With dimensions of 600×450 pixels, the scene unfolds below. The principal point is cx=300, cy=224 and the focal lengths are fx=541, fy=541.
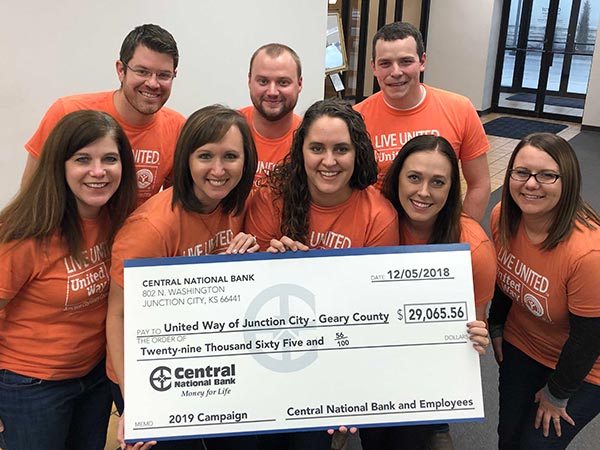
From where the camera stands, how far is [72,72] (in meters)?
3.32

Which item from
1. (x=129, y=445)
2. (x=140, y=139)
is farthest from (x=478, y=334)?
(x=140, y=139)

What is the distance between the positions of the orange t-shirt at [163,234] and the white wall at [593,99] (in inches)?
387

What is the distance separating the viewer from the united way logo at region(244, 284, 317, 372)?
1.68 metres

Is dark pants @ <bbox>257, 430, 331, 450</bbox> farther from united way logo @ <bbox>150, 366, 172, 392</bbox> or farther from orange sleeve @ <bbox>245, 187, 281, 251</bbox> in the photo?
orange sleeve @ <bbox>245, 187, 281, 251</bbox>

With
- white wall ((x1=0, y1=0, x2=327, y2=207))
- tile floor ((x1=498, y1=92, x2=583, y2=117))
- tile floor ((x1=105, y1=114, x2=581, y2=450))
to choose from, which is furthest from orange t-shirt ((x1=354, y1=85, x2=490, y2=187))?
tile floor ((x1=498, y1=92, x2=583, y2=117))

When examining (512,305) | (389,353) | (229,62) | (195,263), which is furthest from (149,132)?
(229,62)

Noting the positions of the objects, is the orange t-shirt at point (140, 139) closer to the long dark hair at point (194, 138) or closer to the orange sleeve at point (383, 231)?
the long dark hair at point (194, 138)

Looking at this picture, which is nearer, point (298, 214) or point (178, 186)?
point (178, 186)

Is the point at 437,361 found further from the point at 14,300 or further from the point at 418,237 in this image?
the point at 14,300

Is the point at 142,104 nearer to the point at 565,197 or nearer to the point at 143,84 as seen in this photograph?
the point at 143,84

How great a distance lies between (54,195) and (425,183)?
1140 mm

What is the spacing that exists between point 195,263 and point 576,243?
1.20 meters

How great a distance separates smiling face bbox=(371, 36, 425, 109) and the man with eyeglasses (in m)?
0.95

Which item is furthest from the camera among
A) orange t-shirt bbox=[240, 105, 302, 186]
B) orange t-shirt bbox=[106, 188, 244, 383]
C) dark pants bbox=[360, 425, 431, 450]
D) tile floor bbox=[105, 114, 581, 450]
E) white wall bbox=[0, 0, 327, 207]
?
tile floor bbox=[105, 114, 581, 450]
